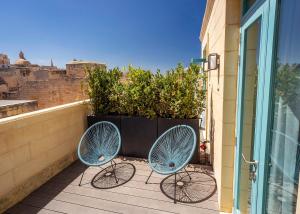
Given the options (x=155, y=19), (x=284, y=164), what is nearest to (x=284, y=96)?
(x=284, y=164)

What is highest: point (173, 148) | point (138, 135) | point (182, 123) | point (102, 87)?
point (102, 87)

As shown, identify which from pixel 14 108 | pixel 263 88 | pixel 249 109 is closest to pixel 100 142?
pixel 14 108

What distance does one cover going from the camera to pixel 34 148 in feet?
8.74

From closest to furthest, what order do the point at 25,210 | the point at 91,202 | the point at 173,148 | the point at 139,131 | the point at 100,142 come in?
the point at 25,210 < the point at 91,202 < the point at 173,148 < the point at 100,142 < the point at 139,131

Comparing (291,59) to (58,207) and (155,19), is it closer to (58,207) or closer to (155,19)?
(58,207)

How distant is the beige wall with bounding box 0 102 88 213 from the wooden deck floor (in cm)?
16

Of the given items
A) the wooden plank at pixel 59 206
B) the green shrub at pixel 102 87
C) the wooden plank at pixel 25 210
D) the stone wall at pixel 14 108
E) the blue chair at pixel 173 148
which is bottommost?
the wooden plank at pixel 25 210

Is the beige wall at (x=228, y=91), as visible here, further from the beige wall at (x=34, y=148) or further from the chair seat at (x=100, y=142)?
the beige wall at (x=34, y=148)

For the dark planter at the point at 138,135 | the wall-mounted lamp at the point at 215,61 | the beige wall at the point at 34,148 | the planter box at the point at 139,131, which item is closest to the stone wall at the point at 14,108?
the beige wall at the point at 34,148

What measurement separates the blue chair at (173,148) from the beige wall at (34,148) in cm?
153

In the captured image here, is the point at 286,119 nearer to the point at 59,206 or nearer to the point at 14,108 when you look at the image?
the point at 59,206

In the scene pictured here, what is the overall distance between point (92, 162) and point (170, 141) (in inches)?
48.0

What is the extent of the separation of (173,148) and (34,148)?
2.00 metres

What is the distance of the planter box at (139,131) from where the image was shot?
10.9 feet
